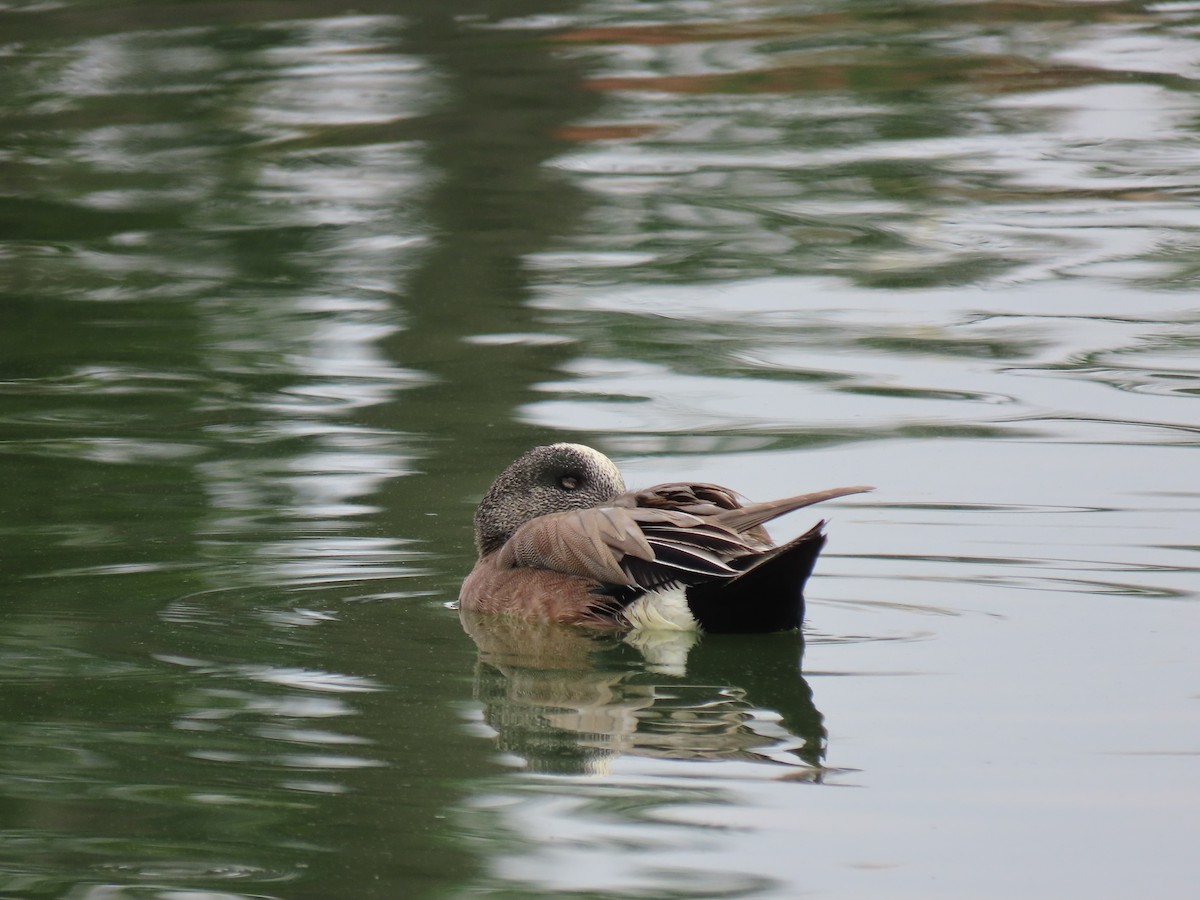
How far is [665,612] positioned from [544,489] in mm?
960

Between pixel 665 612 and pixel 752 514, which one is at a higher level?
pixel 752 514

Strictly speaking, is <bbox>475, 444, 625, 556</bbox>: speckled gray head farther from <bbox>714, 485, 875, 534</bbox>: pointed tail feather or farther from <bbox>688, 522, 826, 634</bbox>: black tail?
<bbox>688, 522, 826, 634</bbox>: black tail

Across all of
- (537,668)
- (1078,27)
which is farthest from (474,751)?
(1078,27)

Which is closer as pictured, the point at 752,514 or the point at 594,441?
the point at 752,514

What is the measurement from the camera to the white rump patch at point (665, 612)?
538 centimetres

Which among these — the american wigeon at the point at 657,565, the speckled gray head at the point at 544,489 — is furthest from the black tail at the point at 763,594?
the speckled gray head at the point at 544,489

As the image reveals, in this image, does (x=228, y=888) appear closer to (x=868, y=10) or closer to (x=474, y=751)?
(x=474, y=751)

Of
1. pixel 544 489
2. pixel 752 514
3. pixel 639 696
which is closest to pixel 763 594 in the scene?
pixel 752 514

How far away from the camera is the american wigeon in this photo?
5.25 m

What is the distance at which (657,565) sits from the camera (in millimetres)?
5418

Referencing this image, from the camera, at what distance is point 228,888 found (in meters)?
3.79

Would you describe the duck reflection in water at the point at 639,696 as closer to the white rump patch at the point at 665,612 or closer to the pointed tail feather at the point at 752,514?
the white rump patch at the point at 665,612

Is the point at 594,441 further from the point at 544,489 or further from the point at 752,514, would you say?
the point at 752,514

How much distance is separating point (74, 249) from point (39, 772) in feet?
22.0
